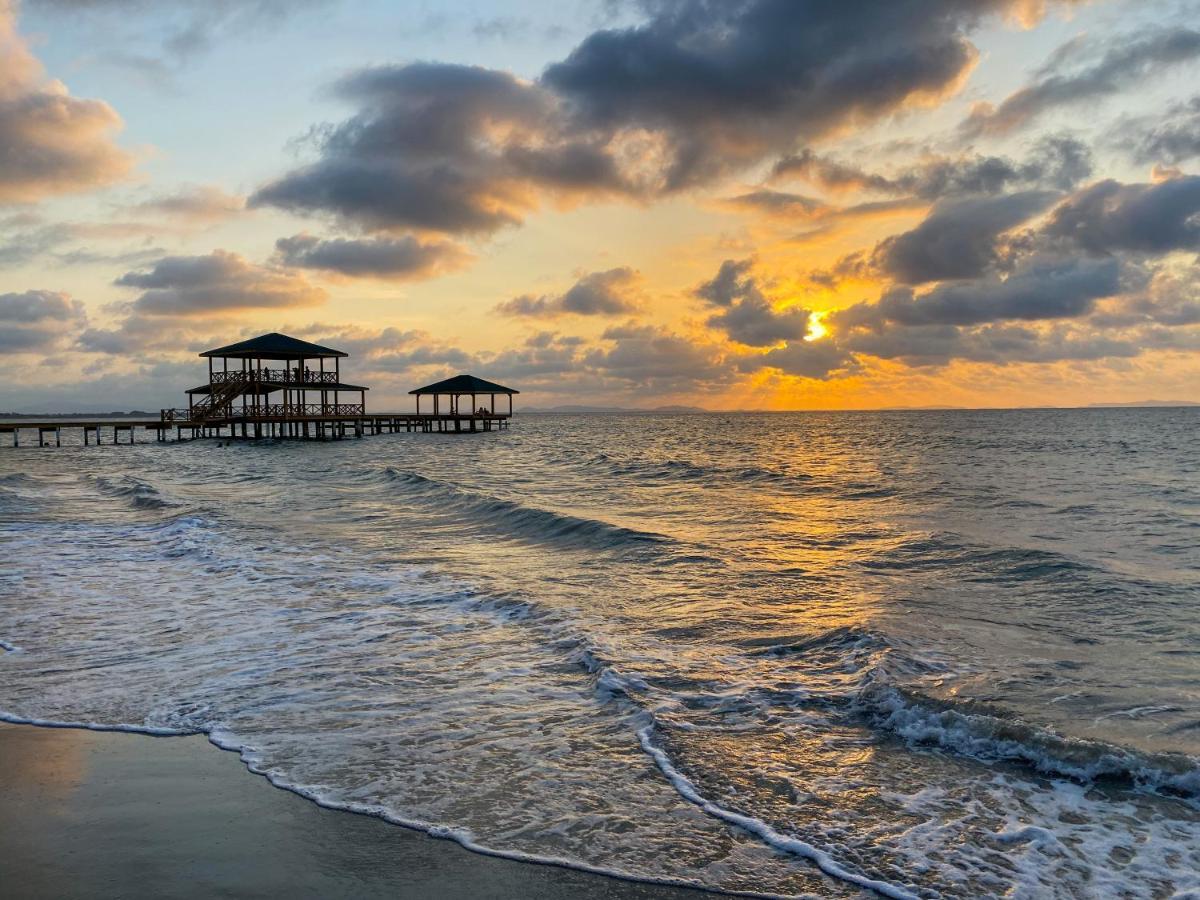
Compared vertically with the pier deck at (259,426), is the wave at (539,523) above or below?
below

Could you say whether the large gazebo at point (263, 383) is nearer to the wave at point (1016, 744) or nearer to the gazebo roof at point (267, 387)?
the gazebo roof at point (267, 387)

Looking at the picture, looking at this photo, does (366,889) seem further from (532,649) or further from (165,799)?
(532,649)

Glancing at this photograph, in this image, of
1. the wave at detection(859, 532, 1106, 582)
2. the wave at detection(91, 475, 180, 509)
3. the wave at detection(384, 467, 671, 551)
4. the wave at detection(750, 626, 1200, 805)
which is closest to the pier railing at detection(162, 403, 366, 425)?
the wave at detection(91, 475, 180, 509)

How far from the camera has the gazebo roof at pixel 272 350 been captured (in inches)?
2042

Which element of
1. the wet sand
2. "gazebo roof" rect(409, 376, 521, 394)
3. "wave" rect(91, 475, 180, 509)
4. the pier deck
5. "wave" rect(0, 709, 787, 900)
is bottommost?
"wave" rect(0, 709, 787, 900)

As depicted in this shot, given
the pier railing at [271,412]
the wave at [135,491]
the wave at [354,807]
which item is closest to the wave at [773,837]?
the wave at [354,807]

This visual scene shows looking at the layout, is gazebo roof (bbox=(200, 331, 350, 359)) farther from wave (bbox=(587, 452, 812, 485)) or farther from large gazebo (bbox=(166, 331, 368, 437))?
wave (bbox=(587, 452, 812, 485))

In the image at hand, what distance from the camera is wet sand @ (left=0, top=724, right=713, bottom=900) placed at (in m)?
3.70

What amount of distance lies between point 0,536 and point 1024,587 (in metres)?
17.9

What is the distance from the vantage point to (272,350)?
2058 inches

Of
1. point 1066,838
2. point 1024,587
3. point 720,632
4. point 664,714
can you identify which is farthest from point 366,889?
point 1024,587

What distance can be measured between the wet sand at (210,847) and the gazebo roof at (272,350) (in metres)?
50.6

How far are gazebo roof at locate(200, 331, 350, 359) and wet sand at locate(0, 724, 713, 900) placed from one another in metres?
50.6

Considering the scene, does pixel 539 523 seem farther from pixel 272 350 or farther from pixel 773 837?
pixel 272 350
